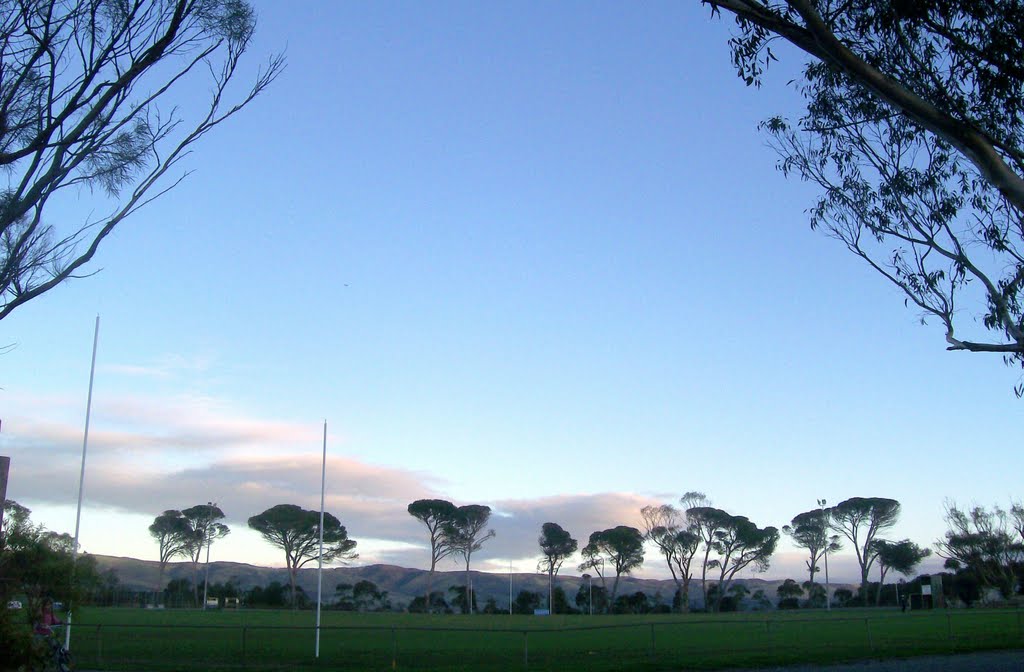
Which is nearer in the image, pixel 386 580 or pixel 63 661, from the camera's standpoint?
pixel 63 661

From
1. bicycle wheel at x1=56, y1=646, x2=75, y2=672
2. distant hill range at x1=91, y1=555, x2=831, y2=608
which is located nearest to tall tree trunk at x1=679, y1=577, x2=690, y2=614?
distant hill range at x1=91, y1=555, x2=831, y2=608

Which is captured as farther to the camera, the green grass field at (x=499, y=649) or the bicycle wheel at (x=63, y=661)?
the green grass field at (x=499, y=649)

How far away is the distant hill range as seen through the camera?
9831 cm

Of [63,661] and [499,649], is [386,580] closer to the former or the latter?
[499,649]

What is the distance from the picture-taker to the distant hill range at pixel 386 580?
98.3m

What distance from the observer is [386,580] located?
114 meters

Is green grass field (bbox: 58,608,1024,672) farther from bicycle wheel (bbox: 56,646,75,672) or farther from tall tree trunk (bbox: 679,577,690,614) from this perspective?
tall tree trunk (bbox: 679,577,690,614)

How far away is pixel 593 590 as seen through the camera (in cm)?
9312

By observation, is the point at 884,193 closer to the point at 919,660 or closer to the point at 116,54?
the point at 919,660

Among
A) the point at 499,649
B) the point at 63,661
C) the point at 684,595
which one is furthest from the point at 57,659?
the point at 684,595

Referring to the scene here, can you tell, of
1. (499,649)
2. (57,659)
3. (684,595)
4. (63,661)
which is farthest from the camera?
(684,595)

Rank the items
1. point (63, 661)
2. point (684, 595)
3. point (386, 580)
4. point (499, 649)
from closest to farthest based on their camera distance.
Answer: point (63, 661), point (499, 649), point (684, 595), point (386, 580)

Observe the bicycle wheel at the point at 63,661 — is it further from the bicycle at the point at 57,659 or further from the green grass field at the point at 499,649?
the green grass field at the point at 499,649

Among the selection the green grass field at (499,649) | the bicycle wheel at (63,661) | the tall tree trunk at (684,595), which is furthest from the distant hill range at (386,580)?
the bicycle wheel at (63,661)
